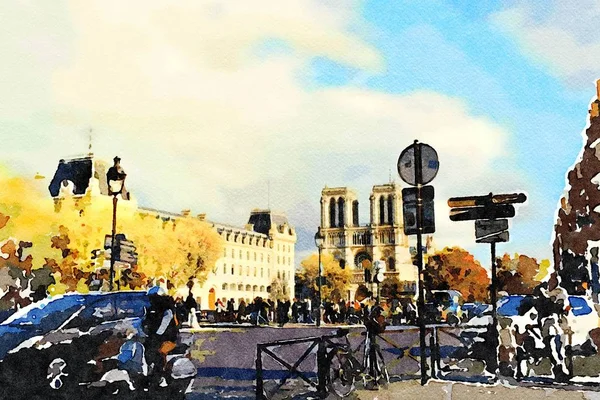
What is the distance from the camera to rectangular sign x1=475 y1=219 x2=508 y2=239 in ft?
42.2

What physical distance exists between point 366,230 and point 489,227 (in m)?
181

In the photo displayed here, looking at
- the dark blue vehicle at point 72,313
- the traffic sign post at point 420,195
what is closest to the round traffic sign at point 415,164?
the traffic sign post at point 420,195

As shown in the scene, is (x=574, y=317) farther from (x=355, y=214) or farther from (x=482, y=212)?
(x=355, y=214)

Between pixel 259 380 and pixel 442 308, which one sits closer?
pixel 259 380

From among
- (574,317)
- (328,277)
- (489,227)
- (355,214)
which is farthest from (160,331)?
(355,214)

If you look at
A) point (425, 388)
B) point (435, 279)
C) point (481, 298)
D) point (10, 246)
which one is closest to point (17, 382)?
point (425, 388)

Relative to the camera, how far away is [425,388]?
1162 cm

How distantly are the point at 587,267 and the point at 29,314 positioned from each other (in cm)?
1305

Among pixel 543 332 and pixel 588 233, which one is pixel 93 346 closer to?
pixel 543 332

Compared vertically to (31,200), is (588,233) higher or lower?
lower

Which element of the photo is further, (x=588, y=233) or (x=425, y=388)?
(x=588, y=233)

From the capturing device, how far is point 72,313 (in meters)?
10.6

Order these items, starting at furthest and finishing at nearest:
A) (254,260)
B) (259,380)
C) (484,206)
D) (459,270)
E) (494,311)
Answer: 1. (254,260)
2. (459,270)
3. (494,311)
4. (484,206)
5. (259,380)

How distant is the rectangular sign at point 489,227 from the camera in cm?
1287
